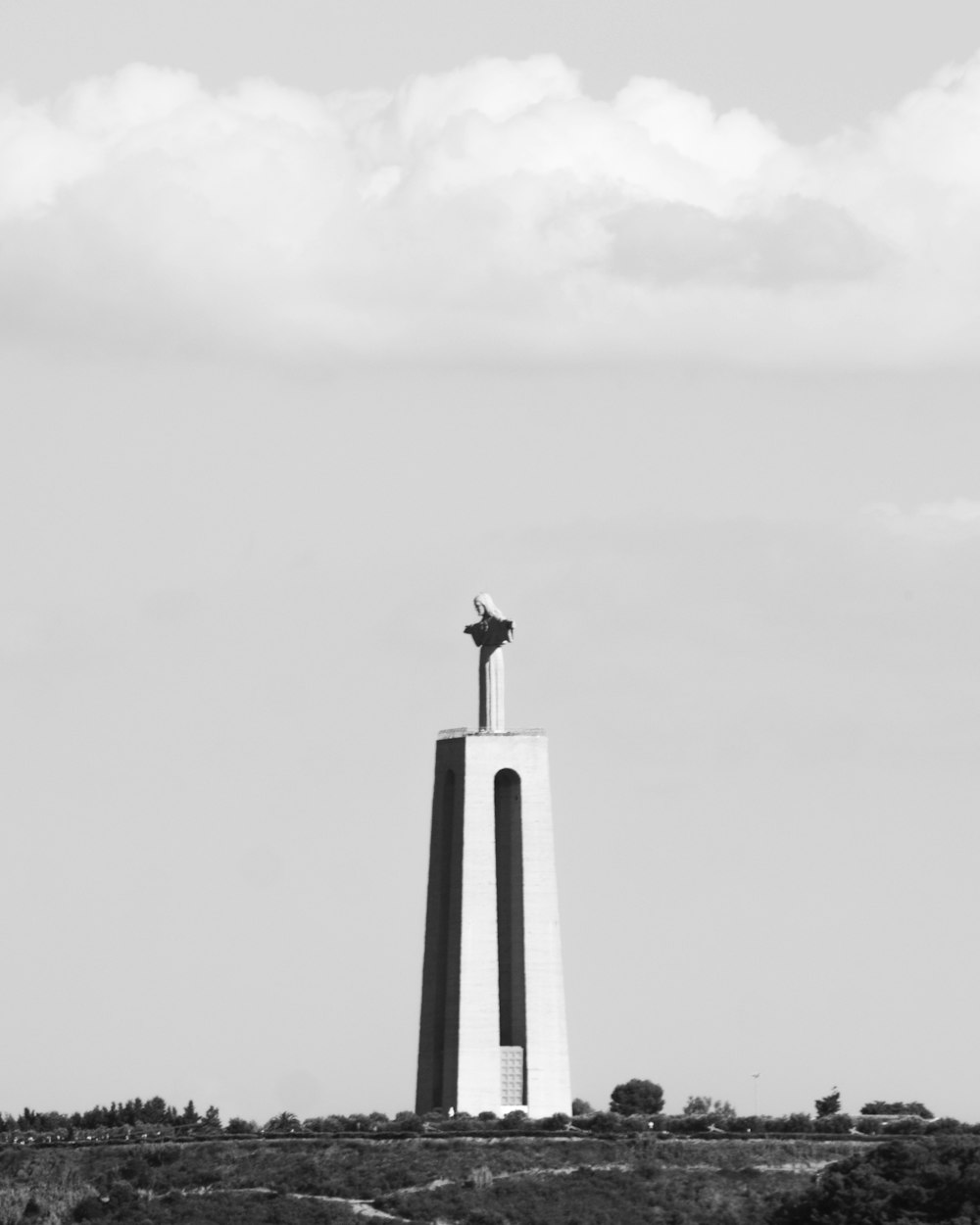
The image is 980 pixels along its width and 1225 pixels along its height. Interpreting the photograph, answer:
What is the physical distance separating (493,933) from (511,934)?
33.6 inches

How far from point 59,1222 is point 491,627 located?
80.4 ft

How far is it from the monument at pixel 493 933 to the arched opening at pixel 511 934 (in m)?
0.03

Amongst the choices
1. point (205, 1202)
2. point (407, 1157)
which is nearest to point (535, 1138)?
point (407, 1157)

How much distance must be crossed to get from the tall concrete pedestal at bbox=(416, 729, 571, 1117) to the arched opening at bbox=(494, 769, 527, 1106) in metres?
0.03

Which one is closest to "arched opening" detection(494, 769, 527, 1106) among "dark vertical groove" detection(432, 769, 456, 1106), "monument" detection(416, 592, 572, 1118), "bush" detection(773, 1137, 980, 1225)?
"monument" detection(416, 592, 572, 1118)

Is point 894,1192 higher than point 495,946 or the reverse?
the reverse

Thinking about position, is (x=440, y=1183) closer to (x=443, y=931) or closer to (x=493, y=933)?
(x=493, y=933)

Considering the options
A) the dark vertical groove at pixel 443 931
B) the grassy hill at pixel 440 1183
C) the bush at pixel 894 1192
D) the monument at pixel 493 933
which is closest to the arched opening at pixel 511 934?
the monument at pixel 493 933

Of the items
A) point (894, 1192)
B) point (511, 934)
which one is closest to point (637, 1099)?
point (511, 934)

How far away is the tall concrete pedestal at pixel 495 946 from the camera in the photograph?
4205 inches

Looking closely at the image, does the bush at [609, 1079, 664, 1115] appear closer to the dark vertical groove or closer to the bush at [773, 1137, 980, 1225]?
the dark vertical groove

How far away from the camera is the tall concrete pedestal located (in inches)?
4205

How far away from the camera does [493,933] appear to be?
107375 millimetres

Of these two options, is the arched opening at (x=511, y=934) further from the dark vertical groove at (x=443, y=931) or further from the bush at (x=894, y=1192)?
the bush at (x=894, y=1192)
